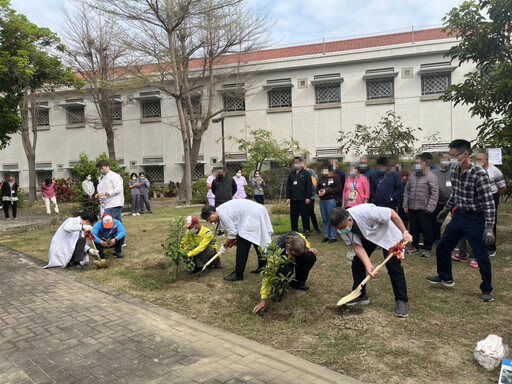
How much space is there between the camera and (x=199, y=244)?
575cm

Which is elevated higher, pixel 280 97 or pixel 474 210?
pixel 280 97

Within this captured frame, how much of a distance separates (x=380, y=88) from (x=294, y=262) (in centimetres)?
1759

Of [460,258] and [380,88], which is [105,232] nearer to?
[460,258]

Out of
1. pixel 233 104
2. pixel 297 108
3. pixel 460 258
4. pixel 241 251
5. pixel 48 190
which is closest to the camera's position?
pixel 241 251

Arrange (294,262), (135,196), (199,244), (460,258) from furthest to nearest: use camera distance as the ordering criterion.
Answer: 1. (135,196)
2. (460,258)
3. (199,244)
4. (294,262)

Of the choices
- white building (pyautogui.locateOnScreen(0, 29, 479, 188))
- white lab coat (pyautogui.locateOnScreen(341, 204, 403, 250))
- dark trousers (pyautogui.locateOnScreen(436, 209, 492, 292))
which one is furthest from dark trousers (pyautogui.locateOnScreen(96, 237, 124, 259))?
white building (pyautogui.locateOnScreen(0, 29, 479, 188))

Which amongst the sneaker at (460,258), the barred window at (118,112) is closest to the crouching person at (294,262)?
the sneaker at (460,258)

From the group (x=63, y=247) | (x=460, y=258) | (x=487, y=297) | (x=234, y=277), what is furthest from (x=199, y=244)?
(x=460, y=258)

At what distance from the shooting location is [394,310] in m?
4.19

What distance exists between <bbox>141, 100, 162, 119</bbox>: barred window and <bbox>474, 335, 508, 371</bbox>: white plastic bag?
22.5 metres

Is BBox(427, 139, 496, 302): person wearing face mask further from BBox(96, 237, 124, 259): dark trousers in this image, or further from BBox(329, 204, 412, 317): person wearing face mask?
BBox(96, 237, 124, 259): dark trousers

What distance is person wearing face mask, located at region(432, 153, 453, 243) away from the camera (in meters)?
6.57

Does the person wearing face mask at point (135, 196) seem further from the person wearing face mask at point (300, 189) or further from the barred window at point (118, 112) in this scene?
the barred window at point (118, 112)

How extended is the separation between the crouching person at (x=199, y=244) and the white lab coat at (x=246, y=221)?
0.68 meters
